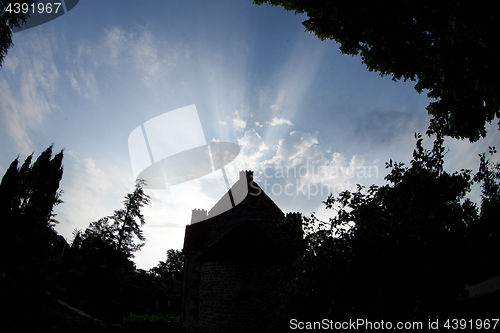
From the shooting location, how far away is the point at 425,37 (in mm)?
5617

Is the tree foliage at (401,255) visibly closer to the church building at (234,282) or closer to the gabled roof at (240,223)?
the church building at (234,282)

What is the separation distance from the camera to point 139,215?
57.7 ft

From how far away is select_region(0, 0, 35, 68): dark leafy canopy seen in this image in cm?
774

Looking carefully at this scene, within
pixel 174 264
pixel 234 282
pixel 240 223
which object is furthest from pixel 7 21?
pixel 174 264

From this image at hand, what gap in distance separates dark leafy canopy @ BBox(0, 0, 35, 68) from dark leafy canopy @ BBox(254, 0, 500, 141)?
30.0ft

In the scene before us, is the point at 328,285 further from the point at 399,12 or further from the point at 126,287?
the point at 126,287

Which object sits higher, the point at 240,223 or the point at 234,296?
the point at 240,223

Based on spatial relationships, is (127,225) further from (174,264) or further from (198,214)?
(174,264)

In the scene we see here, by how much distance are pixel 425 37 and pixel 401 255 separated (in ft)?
18.3

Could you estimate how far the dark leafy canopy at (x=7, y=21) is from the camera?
7.74 metres

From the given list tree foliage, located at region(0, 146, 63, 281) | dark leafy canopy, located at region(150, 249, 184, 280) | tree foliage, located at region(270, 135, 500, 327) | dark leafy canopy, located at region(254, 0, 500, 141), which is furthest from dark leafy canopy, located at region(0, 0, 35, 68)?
dark leafy canopy, located at region(150, 249, 184, 280)

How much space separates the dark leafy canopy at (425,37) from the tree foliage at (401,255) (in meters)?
2.56

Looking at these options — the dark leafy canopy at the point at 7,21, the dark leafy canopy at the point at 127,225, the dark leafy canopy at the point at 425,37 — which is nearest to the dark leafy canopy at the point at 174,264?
the dark leafy canopy at the point at 127,225

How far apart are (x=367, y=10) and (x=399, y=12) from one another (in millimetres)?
715
